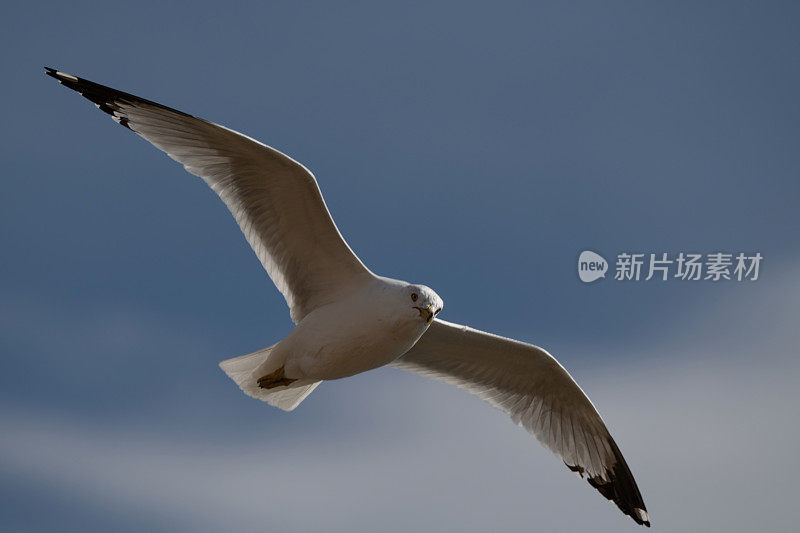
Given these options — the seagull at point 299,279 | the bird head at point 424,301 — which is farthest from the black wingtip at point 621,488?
the bird head at point 424,301

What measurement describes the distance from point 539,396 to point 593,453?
779mm

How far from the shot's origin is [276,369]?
7.73 metres

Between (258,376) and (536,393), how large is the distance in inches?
100

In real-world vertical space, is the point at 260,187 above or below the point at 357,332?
above

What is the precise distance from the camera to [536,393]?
899 centimetres

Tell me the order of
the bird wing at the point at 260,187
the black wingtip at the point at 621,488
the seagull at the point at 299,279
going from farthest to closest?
1. the black wingtip at the point at 621,488
2. the bird wing at the point at 260,187
3. the seagull at the point at 299,279

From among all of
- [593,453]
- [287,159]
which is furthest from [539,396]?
[287,159]

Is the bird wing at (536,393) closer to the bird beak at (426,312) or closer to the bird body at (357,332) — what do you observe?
the bird body at (357,332)

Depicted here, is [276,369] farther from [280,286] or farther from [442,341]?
[442,341]

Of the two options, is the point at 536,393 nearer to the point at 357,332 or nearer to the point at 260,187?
the point at 357,332

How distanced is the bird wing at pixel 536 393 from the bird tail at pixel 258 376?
107cm

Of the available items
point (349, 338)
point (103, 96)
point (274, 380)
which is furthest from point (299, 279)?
point (103, 96)

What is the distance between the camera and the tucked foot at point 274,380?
7754 millimetres

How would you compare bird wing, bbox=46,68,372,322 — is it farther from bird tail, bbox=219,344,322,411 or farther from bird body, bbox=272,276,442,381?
bird tail, bbox=219,344,322,411
